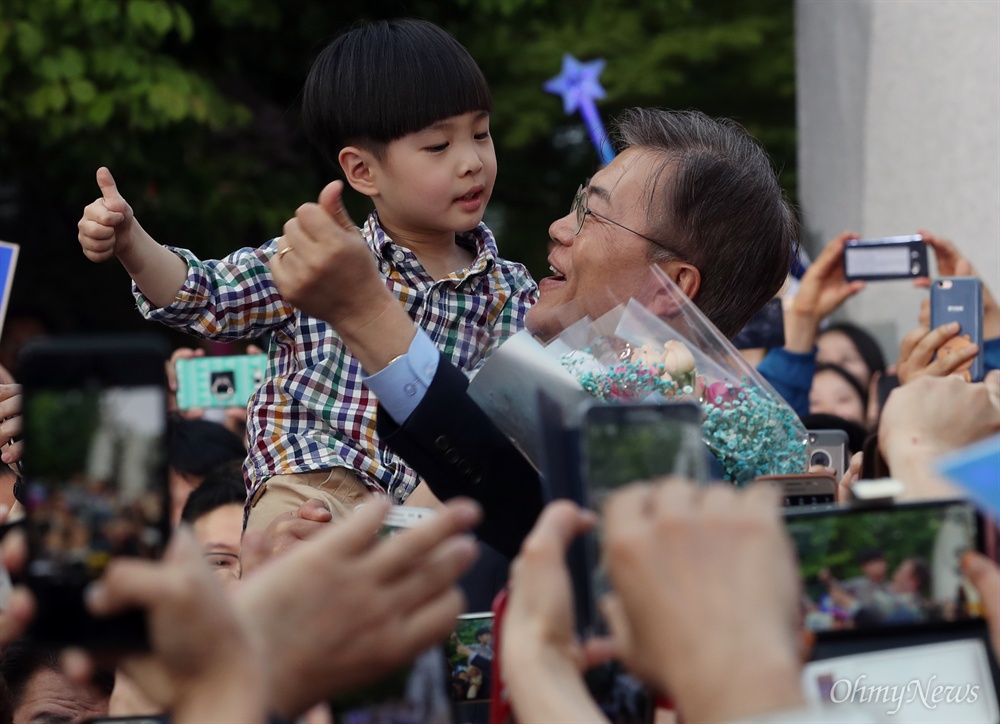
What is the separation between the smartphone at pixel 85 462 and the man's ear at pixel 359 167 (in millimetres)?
2127

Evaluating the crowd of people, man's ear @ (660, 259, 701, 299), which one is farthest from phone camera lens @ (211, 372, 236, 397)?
man's ear @ (660, 259, 701, 299)

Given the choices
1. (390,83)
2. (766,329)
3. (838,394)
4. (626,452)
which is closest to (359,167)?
(390,83)

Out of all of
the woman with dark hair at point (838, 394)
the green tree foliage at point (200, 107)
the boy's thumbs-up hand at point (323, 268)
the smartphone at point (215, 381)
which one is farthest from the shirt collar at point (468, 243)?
the green tree foliage at point (200, 107)

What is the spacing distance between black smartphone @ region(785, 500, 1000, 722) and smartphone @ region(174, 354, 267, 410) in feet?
12.2

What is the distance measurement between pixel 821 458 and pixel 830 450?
5 cm

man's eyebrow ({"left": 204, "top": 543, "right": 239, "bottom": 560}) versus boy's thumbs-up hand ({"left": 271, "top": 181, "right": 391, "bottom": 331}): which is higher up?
boy's thumbs-up hand ({"left": 271, "top": 181, "right": 391, "bottom": 331})

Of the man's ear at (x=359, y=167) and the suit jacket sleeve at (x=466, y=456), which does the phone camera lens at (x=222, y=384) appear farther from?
the suit jacket sleeve at (x=466, y=456)

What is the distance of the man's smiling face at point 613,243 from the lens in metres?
3.06

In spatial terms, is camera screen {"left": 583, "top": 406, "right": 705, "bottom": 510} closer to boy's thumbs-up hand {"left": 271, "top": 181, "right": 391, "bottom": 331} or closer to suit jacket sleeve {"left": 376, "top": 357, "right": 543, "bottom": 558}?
suit jacket sleeve {"left": 376, "top": 357, "right": 543, "bottom": 558}

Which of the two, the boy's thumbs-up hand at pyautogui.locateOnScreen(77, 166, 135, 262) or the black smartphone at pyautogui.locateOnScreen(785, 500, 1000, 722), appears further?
the boy's thumbs-up hand at pyautogui.locateOnScreen(77, 166, 135, 262)

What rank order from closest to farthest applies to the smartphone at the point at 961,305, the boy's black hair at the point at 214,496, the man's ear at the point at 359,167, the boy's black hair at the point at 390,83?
the boy's black hair at the point at 390,83 → the man's ear at the point at 359,167 → the smartphone at the point at 961,305 → the boy's black hair at the point at 214,496

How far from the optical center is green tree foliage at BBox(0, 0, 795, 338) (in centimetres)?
757

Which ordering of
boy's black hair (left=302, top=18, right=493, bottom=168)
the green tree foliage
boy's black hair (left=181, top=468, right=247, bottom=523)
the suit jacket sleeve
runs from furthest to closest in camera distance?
the green tree foliage
boy's black hair (left=181, top=468, right=247, bottom=523)
boy's black hair (left=302, top=18, right=493, bottom=168)
the suit jacket sleeve

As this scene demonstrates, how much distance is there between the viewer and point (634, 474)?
1585 mm
